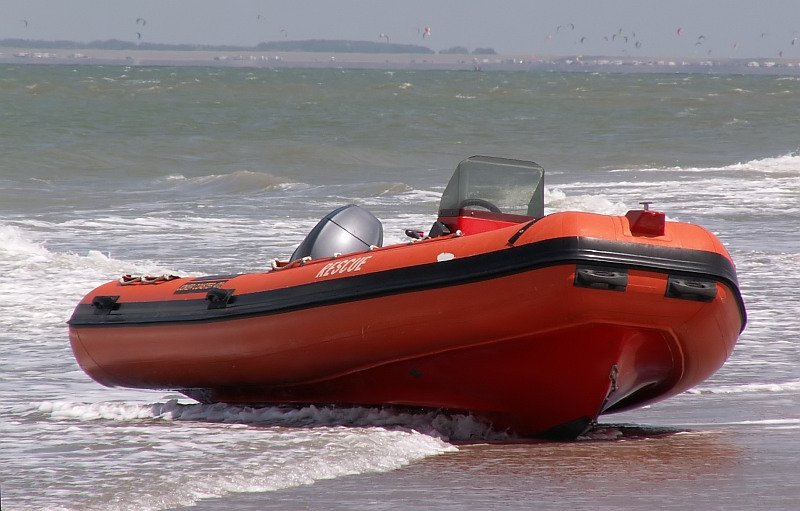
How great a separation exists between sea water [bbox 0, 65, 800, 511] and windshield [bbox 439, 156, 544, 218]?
40.9 inches

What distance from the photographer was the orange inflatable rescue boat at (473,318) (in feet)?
16.9

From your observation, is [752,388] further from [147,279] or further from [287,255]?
[287,255]

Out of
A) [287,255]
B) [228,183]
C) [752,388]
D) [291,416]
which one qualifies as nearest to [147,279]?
[291,416]

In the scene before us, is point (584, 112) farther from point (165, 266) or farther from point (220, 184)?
point (165, 266)

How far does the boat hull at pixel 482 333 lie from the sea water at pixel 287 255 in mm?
176

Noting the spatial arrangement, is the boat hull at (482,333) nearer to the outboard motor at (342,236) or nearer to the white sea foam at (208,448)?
the white sea foam at (208,448)

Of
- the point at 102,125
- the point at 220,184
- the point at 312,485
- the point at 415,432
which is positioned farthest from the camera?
the point at 102,125

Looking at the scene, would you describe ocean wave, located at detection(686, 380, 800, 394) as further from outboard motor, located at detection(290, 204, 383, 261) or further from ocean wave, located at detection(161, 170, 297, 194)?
ocean wave, located at detection(161, 170, 297, 194)

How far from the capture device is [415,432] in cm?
566

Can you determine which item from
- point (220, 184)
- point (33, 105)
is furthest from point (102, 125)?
point (220, 184)

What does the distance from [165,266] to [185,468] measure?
242 inches

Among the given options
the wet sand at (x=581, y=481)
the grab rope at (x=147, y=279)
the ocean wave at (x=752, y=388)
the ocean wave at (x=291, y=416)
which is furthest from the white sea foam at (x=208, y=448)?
the ocean wave at (x=752, y=388)

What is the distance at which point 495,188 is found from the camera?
631 centimetres

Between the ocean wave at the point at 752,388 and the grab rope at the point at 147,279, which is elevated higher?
the grab rope at the point at 147,279
